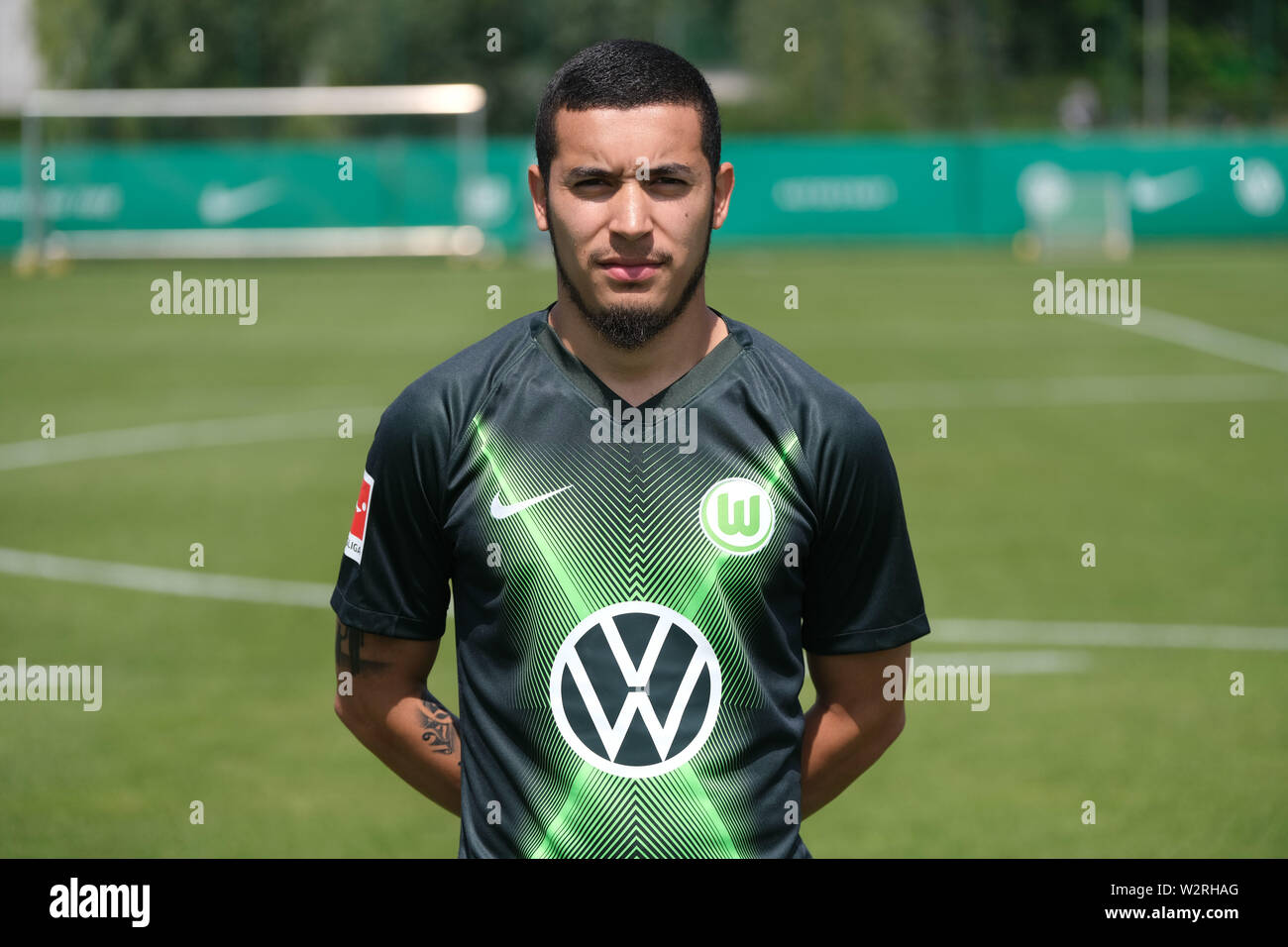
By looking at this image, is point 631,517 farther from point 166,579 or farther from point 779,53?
point 779,53

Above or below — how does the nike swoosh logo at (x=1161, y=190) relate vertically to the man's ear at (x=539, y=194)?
below

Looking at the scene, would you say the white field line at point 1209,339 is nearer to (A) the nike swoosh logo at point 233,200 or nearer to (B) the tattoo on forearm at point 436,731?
(A) the nike swoosh logo at point 233,200

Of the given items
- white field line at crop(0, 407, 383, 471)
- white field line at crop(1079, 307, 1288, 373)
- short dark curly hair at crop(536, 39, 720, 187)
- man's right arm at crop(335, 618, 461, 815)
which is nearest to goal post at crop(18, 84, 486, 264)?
white field line at crop(1079, 307, 1288, 373)

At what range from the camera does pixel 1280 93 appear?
39.1m

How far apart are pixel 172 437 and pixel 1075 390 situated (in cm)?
907

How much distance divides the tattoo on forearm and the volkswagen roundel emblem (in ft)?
1.51

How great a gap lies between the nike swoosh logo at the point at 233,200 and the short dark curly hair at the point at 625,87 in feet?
98.0

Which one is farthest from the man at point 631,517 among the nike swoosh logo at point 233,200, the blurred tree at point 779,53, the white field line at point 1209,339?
the blurred tree at point 779,53

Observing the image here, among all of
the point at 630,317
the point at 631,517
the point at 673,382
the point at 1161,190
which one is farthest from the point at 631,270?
the point at 1161,190

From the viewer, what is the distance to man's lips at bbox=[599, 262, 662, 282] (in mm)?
2904

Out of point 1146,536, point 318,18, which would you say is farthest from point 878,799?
point 318,18

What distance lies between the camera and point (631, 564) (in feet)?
9.89

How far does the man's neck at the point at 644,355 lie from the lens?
3.00 m

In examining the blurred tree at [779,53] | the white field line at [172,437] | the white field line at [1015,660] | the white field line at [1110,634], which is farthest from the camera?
the blurred tree at [779,53]
